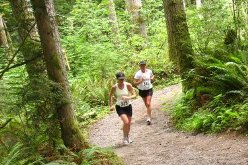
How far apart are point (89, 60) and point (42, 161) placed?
13.2m

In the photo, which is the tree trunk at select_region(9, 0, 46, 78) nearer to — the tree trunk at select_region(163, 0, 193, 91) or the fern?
the fern

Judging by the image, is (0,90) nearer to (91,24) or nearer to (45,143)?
(45,143)

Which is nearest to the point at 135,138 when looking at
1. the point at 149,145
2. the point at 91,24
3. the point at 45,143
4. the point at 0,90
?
the point at 149,145

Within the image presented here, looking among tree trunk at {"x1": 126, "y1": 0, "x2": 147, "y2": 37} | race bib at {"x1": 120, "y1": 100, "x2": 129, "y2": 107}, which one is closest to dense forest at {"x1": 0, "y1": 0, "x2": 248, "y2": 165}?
race bib at {"x1": 120, "y1": 100, "x2": 129, "y2": 107}

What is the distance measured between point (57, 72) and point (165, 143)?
11.8 ft

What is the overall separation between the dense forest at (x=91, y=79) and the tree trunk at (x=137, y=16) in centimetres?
340

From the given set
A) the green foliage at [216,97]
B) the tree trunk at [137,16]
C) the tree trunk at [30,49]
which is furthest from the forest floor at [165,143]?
the tree trunk at [137,16]

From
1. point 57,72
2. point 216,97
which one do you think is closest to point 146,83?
point 216,97

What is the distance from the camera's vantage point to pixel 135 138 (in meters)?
11.3

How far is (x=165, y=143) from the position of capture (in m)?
9.96

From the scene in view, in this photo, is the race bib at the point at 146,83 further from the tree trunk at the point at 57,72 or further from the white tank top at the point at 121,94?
the tree trunk at the point at 57,72

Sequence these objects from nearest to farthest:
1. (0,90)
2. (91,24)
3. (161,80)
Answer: (0,90), (161,80), (91,24)

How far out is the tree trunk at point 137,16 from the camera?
22797mm

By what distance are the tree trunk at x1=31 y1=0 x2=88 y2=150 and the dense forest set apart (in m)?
0.02
